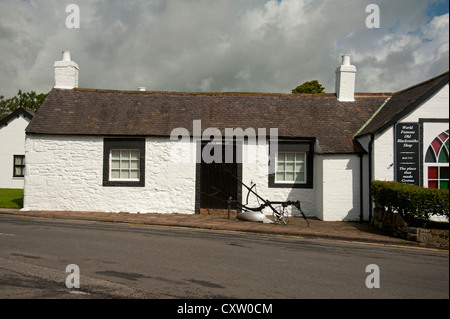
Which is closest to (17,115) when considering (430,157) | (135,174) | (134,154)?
(134,154)

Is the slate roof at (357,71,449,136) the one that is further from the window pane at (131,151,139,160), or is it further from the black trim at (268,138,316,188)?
the window pane at (131,151,139,160)

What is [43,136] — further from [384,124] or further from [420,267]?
[420,267]

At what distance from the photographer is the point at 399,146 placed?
42.1 ft

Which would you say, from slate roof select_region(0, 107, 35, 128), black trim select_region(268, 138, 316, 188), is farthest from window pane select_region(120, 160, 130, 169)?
slate roof select_region(0, 107, 35, 128)

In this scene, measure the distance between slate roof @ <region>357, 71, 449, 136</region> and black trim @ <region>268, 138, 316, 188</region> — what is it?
189 centimetres

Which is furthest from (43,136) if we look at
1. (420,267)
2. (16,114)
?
(16,114)

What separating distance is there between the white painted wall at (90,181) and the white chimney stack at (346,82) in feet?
24.0

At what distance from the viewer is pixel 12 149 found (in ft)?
97.0

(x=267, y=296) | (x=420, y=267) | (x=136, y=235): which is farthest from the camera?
(x=136, y=235)

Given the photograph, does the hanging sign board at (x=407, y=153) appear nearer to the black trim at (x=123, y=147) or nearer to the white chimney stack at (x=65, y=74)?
the black trim at (x=123, y=147)

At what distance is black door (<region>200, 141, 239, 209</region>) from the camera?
15297 millimetres

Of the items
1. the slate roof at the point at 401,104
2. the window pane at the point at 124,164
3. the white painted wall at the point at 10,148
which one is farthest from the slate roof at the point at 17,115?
the slate roof at the point at 401,104

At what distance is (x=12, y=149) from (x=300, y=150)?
23499mm
